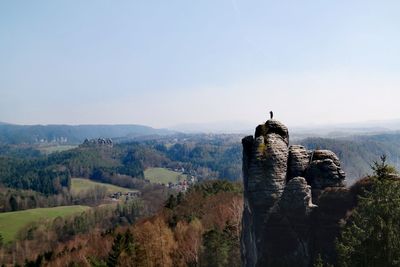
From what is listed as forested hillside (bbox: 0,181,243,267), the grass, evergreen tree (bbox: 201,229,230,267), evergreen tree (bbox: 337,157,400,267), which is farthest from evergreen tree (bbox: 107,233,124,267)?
the grass

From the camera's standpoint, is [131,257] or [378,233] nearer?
[378,233]

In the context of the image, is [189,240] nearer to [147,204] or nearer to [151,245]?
[151,245]

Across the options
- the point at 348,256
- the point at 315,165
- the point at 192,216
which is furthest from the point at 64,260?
the point at 348,256

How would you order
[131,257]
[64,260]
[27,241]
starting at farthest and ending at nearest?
[27,241] < [64,260] < [131,257]

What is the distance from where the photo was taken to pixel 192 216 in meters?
74.1

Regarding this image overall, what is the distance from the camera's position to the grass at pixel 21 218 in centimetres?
14912

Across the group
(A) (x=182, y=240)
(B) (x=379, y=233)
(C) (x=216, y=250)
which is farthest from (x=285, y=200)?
(A) (x=182, y=240)

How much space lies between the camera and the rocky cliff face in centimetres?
3306

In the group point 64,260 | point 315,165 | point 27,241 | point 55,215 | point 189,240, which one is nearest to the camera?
point 315,165

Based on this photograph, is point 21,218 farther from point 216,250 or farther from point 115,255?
point 216,250

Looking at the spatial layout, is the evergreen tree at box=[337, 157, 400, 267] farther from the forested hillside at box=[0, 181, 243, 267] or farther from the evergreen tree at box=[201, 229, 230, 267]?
the forested hillside at box=[0, 181, 243, 267]

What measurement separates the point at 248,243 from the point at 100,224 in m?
134

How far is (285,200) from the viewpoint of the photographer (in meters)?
34.3

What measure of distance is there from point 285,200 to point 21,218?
15628 cm
